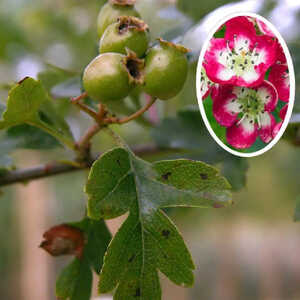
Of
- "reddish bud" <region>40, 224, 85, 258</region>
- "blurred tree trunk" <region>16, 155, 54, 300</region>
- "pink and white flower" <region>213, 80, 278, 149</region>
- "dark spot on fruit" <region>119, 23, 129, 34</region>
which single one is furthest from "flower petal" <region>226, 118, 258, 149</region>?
"blurred tree trunk" <region>16, 155, 54, 300</region>

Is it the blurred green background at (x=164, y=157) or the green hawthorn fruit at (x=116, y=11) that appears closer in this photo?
the green hawthorn fruit at (x=116, y=11)

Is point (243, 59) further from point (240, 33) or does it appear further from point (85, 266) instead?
point (85, 266)

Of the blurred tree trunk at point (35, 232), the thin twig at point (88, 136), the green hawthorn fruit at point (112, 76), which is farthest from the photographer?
the blurred tree trunk at point (35, 232)

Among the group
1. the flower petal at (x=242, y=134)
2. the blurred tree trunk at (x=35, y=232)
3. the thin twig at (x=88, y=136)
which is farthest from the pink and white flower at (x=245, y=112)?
the blurred tree trunk at (x=35, y=232)

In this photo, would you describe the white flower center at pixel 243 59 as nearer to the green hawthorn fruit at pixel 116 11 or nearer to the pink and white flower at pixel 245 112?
the pink and white flower at pixel 245 112

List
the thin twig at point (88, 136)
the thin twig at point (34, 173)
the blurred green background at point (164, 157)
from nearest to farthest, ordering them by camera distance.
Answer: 1. the thin twig at point (88, 136)
2. the thin twig at point (34, 173)
3. the blurred green background at point (164, 157)

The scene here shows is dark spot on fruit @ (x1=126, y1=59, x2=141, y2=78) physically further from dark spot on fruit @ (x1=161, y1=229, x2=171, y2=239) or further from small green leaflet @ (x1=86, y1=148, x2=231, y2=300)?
dark spot on fruit @ (x1=161, y1=229, x2=171, y2=239)
